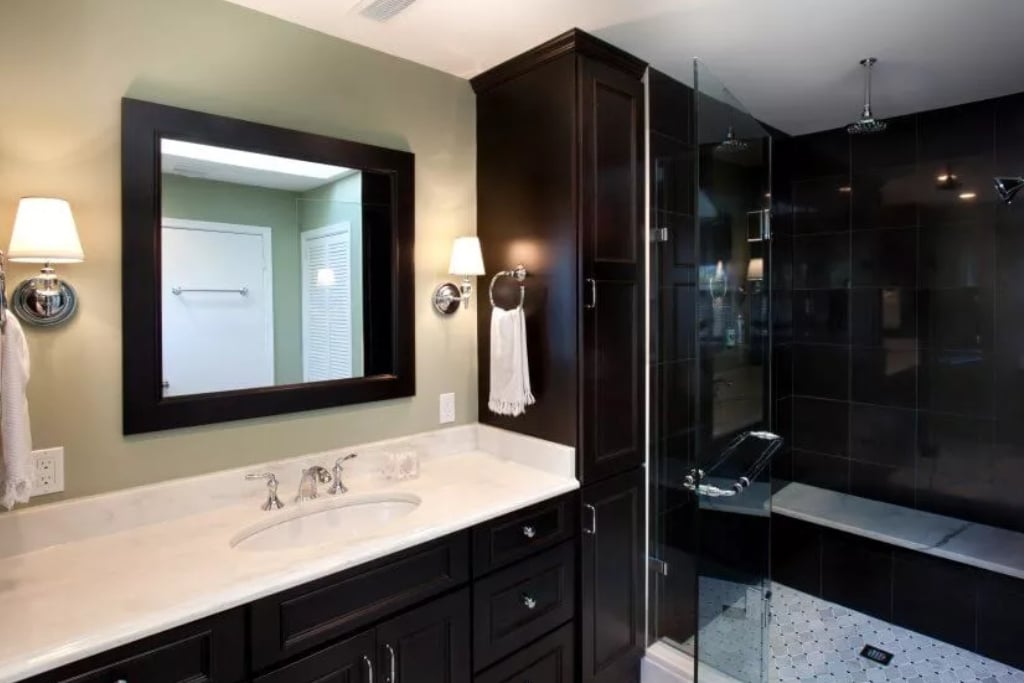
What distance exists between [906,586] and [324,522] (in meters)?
2.85

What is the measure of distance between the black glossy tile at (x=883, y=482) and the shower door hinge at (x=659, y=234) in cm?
199

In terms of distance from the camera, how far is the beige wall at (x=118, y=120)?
146cm

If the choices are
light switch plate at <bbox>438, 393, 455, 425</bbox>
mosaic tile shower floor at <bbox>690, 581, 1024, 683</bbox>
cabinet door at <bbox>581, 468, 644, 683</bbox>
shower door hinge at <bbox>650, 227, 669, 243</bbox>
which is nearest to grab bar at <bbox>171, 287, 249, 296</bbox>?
light switch plate at <bbox>438, 393, 455, 425</bbox>

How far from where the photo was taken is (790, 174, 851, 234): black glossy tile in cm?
329

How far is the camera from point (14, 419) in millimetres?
1306

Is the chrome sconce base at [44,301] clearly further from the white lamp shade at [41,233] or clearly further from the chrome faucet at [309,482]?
the chrome faucet at [309,482]

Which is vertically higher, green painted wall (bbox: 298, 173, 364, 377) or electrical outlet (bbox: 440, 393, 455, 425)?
green painted wall (bbox: 298, 173, 364, 377)

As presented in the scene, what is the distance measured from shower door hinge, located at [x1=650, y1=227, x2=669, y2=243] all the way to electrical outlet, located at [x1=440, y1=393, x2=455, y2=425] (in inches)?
42.6

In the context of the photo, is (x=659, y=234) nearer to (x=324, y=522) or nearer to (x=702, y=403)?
(x=702, y=403)

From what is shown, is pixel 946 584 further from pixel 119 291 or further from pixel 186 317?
pixel 119 291

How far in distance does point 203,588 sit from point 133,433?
0.61 m

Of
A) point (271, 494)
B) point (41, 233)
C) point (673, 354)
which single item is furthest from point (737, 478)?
point (41, 233)

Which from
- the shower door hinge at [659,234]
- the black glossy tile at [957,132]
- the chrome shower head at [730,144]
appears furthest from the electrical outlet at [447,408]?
the black glossy tile at [957,132]

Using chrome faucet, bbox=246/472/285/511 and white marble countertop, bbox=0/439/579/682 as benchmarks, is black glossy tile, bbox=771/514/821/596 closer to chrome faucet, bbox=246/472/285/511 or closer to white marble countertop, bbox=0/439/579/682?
white marble countertop, bbox=0/439/579/682
